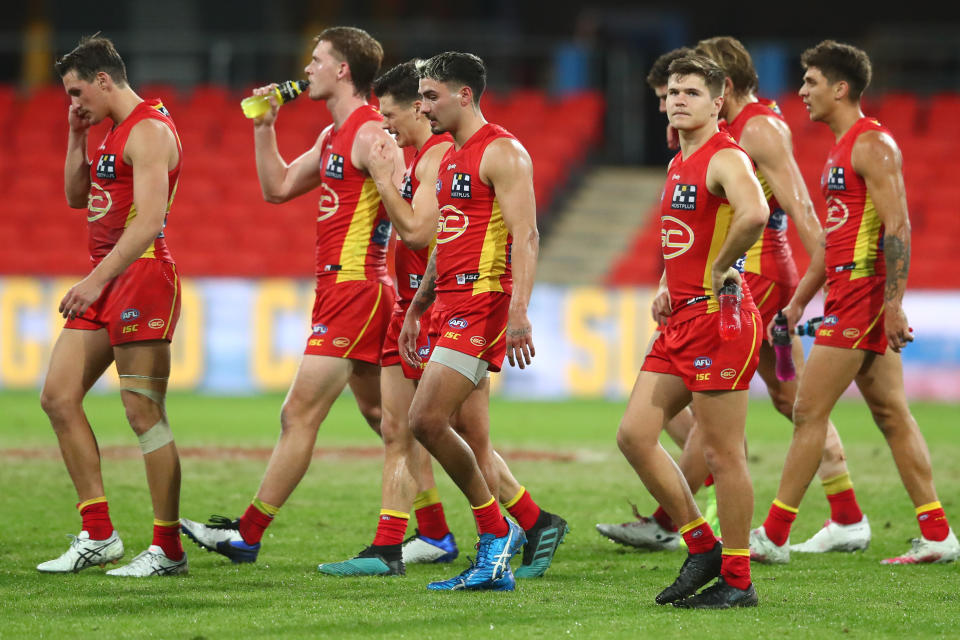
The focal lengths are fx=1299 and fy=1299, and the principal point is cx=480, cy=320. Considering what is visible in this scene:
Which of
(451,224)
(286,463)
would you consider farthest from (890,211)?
(286,463)

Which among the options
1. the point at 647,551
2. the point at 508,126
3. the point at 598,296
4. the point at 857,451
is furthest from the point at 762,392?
the point at 647,551

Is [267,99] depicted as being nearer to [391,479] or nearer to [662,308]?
[391,479]

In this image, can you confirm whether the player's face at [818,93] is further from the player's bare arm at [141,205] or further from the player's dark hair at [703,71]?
the player's bare arm at [141,205]

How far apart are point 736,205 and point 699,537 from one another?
1.47 metres

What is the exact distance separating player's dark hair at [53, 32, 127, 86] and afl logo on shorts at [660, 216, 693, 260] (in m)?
2.88

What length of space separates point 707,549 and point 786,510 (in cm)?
133

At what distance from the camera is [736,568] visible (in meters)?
5.66

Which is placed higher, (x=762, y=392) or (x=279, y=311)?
(x=279, y=311)

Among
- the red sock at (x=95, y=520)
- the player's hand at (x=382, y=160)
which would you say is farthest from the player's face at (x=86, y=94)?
the red sock at (x=95, y=520)

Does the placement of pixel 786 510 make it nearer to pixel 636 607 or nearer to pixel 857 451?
pixel 636 607

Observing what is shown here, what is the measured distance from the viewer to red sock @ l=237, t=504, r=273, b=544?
22.2 feet

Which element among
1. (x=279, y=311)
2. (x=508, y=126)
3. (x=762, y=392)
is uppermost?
(x=508, y=126)

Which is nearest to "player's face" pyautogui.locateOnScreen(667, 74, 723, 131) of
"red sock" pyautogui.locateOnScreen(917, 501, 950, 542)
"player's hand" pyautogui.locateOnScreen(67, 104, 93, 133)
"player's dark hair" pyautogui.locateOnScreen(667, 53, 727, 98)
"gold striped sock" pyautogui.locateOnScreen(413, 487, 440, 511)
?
"player's dark hair" pyautogui.locateOnScreen(667, 53, 727, 98)

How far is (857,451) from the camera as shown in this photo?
11.7 meters
